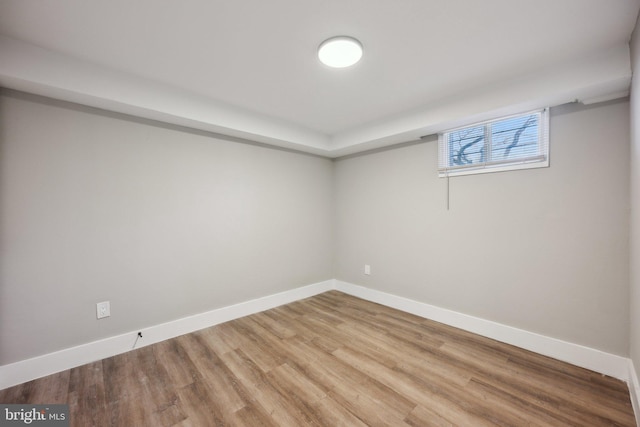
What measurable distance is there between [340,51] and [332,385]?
2.36 metres

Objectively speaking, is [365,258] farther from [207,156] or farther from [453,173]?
[207,156]

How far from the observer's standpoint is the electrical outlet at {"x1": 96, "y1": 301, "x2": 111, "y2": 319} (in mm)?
2242

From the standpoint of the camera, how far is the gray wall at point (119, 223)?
196cm

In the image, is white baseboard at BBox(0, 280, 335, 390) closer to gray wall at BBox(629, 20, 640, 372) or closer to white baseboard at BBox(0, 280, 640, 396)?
white baseboard at BBox(0, 280, 640, 396)

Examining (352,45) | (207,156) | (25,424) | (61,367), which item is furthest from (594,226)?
(61,367)

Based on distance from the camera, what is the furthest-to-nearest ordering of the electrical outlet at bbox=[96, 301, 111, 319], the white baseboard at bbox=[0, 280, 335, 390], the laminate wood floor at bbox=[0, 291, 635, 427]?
the electrical outlet at bbox=[96, 301, 111, 319] < the white baseboard at bbox=[0, 280, 335, 390] < the laminate wood floor at bbox=[0, 291, 635, 427]

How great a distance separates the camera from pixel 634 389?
1.69 metres

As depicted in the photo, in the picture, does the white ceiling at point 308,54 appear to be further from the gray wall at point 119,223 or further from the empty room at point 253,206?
the gray wall at point 119,223

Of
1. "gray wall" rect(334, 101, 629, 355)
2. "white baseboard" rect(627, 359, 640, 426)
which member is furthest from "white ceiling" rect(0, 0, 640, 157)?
"white baseboard" rect(627, 359, 640, 426)

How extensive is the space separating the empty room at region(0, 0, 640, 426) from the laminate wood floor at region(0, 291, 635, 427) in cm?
2

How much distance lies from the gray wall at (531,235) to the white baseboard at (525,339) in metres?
0.06

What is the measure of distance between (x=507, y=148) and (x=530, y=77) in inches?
24.4

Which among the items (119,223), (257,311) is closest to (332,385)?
(257,311)

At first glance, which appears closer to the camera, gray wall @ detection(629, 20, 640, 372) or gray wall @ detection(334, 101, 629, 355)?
gray wall @ detection(629, 20, 640, 372)
